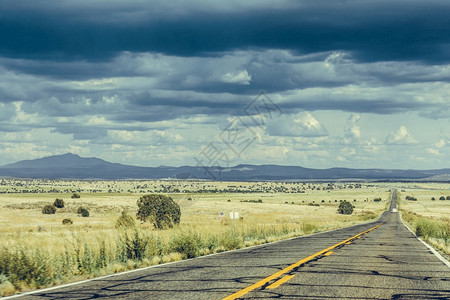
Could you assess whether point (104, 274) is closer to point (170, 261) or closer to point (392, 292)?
point (170, 261)

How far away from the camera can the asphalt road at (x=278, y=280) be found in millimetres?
9047

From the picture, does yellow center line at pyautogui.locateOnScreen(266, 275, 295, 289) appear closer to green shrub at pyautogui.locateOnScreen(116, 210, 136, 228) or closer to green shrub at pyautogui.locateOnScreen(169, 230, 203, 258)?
green shrub at pyautogui.locateOnScreen(169, 230, 203, 258)

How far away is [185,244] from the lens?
16.8 meters

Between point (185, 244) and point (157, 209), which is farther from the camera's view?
point (157, 209)

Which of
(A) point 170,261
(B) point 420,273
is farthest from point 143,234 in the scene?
(B) point 420,273

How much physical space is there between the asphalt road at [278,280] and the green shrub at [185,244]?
1.31 metres

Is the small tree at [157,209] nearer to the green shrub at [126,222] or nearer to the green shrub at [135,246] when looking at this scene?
the green shrub at [126,222]

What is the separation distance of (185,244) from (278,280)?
6.78 m

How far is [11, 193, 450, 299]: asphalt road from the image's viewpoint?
9.05 metres

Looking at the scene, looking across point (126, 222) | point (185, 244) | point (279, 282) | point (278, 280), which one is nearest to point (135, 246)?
point (185, 244)

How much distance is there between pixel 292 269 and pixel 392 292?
3.36m

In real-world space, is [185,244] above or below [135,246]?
below

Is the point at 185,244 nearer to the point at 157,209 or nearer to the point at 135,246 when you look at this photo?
the point at 135,246

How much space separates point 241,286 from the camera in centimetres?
973
